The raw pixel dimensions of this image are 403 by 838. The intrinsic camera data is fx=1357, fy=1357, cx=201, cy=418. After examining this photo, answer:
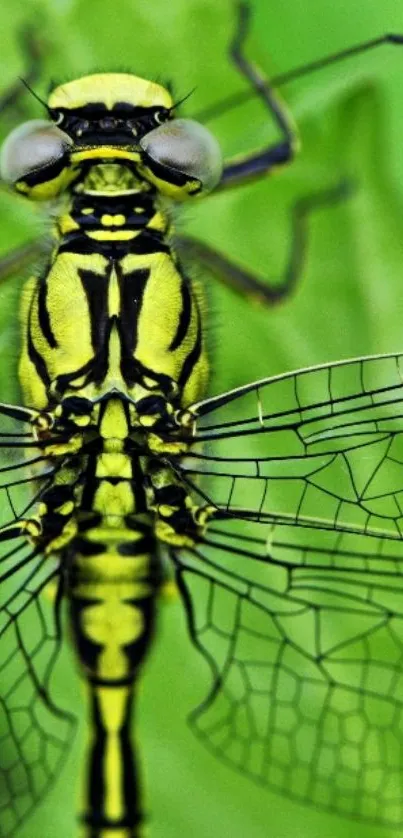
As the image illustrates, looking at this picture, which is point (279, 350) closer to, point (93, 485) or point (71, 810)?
point (93, 485)

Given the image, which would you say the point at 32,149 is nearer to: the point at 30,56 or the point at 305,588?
the point at 30,56

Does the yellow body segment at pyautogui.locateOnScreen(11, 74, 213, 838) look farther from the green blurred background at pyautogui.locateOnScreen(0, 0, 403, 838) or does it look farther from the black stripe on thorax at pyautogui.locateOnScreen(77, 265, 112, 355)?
the green blurred background at pyautogui.locateOnScreen(0, 0, 403, 838)

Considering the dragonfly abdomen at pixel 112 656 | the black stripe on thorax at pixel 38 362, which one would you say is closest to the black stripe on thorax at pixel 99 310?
the black stripe on thorax at pixel 38 362

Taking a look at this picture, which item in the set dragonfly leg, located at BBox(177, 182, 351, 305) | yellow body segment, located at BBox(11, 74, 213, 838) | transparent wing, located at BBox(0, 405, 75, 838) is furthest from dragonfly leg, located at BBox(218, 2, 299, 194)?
transparent wing, located at BBox(0, 405, 75, 838)

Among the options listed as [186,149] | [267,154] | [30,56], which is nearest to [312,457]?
[186,149]

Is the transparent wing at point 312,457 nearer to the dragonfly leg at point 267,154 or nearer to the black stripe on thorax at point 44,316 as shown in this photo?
the black stripe on thorax at point 44,316

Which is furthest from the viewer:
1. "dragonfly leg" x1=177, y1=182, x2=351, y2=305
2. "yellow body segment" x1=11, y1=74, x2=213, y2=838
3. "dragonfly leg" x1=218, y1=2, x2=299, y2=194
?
"dragonfly leg" x1=177, y1=182, x2=351, y2=305
